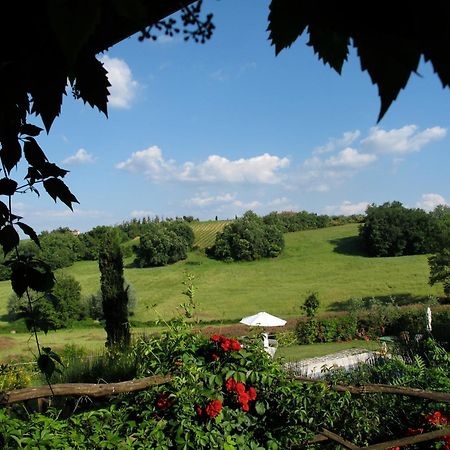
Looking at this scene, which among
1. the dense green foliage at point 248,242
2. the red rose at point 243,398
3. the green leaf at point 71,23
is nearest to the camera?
the green leaf at point 71,23

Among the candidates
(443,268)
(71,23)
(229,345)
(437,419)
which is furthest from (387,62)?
(443,268)

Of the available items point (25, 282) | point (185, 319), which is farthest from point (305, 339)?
point (25, 282)

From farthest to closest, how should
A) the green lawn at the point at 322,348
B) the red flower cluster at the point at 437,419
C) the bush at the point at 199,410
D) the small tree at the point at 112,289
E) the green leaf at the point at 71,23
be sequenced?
the green lawn at the point at 322,348 → the small tree at the point at 112,289 → the red flower cluster at the point at 437,419 → the bush at the point at 199,410 → the green leaf at the point at 71,23

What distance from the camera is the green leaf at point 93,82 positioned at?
2.21 ft

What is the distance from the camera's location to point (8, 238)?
3.68ft

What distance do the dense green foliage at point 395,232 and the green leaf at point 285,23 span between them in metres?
40.2

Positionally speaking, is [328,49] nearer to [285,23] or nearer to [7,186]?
[285,23]

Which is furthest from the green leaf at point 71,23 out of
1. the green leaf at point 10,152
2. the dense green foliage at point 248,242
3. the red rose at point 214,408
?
the dense green foliage at point 248,242

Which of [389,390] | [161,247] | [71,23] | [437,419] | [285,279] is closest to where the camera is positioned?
[71,23]

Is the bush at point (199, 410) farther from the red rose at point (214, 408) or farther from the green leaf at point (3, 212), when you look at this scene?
the green leaf at point (3, 212)

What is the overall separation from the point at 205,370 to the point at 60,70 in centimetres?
283

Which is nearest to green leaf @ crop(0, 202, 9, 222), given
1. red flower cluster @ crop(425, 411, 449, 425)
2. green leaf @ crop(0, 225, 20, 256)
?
green leaf @ crop(0, 225, 20, 256)

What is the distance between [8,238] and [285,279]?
3526 cm

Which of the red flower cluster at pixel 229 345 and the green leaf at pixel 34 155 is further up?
the green leaf at pixel 34 155
